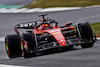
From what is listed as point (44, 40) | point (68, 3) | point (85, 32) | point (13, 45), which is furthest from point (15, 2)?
point (13, 45)

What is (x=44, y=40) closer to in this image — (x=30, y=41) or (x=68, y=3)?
(x=30, y=41)

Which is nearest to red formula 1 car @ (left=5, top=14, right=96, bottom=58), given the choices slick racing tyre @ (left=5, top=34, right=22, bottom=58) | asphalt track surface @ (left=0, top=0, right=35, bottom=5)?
slick racing tyre @ (left=5, top=34, right=22, bottom=58)

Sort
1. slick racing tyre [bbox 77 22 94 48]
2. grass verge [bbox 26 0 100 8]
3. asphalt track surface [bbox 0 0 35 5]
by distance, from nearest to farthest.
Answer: slick racing tyre [bbox 77 22 94 48] → grass verge [bbox 26 0 100 8] → asphalt track surface [bbox 0 0 35 5]

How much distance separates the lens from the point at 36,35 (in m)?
10.9

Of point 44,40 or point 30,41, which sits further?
point 44,40

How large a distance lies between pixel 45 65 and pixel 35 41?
2868 millimetres

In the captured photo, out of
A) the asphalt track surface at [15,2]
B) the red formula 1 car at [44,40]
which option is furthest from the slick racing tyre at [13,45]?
the asphalt track surface at [15,2]

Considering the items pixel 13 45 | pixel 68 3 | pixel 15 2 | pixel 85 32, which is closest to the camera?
pixel 13 45

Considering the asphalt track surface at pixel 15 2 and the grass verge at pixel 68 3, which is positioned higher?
the asphalt track surface at pixel 15 2

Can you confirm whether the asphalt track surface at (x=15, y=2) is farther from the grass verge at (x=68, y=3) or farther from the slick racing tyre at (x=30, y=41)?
the slick racing tyre at (x=30, y=41)

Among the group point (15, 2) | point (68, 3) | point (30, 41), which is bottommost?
point (68, 3)

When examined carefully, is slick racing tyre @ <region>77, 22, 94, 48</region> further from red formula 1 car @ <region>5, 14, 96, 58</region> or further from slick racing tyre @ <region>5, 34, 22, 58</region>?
slick racing tyre @ <region>5, 34, 22, 58</region>

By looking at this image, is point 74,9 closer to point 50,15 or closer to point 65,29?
point 50,15

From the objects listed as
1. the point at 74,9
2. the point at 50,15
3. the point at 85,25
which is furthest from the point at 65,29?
the point at 74,9
